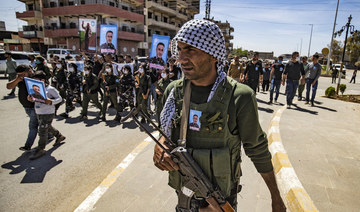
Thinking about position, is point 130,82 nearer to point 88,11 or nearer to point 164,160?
point 164,160

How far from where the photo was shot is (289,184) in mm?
2766

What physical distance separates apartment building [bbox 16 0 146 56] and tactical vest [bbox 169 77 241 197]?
1320 inches

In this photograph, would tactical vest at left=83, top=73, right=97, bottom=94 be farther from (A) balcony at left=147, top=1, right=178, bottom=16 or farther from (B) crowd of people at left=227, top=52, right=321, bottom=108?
(A) balcony at left=147, top=1, right=178, bottom=16

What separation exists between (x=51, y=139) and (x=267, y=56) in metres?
95.3

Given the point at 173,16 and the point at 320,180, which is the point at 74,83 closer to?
the point at 320,180

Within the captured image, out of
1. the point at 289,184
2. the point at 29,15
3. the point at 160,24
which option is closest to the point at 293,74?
the point at 289,184

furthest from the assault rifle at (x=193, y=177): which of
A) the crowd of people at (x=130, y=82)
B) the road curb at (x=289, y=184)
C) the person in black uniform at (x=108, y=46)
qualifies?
the person in black uniform at (x=108, y=46)

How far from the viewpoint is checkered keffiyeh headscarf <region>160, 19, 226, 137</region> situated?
138 centimetres

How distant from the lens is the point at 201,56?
1.44m

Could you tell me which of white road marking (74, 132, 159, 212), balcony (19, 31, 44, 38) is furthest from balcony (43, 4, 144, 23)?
white road marking (74, 132, 159, 212)

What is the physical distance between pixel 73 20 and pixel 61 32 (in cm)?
278

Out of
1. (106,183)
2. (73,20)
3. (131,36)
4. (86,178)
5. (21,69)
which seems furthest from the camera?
(131,36)

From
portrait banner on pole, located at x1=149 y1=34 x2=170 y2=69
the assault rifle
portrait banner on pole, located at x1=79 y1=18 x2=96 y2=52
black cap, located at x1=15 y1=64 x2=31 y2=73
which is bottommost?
the assault rifle

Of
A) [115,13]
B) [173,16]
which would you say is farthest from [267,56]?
[115,13]
